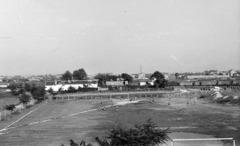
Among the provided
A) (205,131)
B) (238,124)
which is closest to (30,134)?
(205,131)

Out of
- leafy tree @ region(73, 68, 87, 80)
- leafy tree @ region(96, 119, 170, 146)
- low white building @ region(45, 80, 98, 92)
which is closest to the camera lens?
leafy tree @ region(96, 119, 170, 146)

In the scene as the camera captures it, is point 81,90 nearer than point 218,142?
No

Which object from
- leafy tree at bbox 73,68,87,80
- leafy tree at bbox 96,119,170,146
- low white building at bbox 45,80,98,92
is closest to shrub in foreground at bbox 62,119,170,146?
leafy tree at bbox 96,119,170,146

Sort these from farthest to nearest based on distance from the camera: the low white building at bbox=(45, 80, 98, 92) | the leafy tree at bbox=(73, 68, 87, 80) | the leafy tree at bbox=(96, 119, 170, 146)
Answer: the leafy tree at bbox=(73, 68, 87, 80), the low white building at bbox=(45, 80, 98, 92), the leafy tree at bbox=(96, 119, 170, 146)

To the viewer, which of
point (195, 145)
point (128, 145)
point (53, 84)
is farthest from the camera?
point (53, 84)

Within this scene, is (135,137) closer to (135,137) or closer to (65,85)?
(135,137)

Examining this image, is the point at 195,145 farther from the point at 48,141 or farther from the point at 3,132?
the point at 3,132

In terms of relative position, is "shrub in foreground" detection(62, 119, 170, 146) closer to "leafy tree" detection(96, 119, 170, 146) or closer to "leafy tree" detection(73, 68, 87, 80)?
"leafy tree" detection(96, 119, 170, 146)

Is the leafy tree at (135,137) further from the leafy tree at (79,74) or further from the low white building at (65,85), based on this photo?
the leafy tree at (79,74)

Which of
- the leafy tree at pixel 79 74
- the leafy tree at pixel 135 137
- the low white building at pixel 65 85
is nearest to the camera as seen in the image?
the leafy tree at pixel 135 137

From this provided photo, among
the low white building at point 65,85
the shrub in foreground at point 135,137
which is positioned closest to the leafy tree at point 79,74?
the low white building at point 65,85

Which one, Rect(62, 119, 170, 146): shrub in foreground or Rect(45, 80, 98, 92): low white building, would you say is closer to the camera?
Rect(62, 119, 170, 146): shrub in foreground
